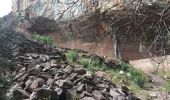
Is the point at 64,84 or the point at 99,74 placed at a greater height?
the point at 64,84

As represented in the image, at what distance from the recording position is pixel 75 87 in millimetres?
8977

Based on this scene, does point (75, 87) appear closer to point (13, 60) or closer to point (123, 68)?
point (13, 60)

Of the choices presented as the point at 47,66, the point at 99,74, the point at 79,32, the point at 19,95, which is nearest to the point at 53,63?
the point at 47,66

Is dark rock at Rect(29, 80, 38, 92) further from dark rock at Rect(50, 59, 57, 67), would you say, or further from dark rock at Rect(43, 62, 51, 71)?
dark rock at Rect(50, 59, 57, 67)

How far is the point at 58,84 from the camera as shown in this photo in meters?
8.91

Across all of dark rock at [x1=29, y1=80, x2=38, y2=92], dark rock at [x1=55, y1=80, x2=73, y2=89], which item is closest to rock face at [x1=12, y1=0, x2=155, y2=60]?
dark rock at [x1=55, y1=80, x2=73, y2=89]

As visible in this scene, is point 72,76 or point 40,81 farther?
point 72,76

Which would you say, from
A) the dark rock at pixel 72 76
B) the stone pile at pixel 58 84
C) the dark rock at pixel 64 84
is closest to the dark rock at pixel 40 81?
the stone pile at pixel 58 84

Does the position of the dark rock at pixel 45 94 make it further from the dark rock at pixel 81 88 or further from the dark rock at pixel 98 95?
the dark rock at pixel 98 95

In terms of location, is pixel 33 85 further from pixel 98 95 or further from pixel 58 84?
pixel 98 95

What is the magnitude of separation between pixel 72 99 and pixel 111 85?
1804mm

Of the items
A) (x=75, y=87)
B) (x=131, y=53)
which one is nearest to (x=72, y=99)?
(x=75, y=87)

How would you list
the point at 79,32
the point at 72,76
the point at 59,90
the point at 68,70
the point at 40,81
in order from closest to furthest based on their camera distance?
the point at 59,90, the point at 40,81, the point at 72,76, the point at 68,70, the point at 79,32

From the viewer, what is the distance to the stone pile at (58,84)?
8.20 m
